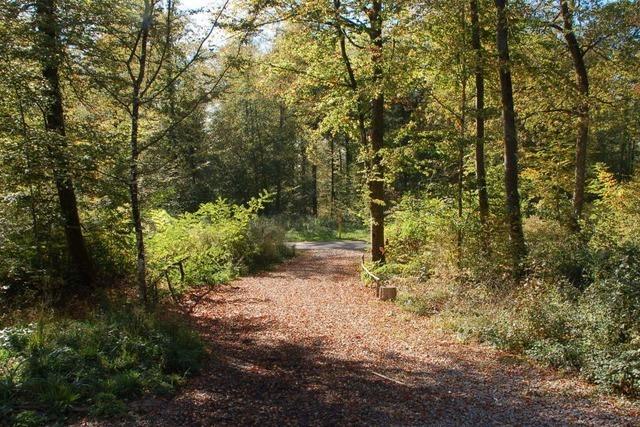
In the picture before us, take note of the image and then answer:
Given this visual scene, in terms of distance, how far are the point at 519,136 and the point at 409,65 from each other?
585 cm

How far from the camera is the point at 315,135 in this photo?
1568 cm

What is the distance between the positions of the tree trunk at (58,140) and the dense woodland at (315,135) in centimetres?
4

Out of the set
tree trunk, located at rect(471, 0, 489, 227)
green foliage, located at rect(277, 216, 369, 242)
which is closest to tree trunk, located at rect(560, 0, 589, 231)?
tree trunk, located at rect(471, 0, 489, 227)

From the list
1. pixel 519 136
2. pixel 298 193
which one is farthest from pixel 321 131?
pixel 298 193

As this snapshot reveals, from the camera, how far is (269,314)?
972 centimetres

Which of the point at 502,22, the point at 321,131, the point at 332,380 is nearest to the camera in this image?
the point at 332,380

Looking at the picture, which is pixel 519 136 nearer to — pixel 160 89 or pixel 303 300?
pixel 303 300

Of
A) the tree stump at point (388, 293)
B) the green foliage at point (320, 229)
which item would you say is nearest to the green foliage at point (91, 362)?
the tree stump at point (388, 293)

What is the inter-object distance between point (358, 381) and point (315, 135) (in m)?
10.7

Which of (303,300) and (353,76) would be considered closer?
(303,300)

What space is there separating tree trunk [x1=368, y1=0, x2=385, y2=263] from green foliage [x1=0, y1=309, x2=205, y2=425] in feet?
26.0

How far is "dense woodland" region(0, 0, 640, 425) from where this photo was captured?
637 cm

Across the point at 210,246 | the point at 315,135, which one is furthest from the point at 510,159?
the point at 210,246

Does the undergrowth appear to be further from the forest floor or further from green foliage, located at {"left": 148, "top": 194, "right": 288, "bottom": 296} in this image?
green foliage, located at {"left": 148, "top": 194, "right": 288, "bottom": 296}
